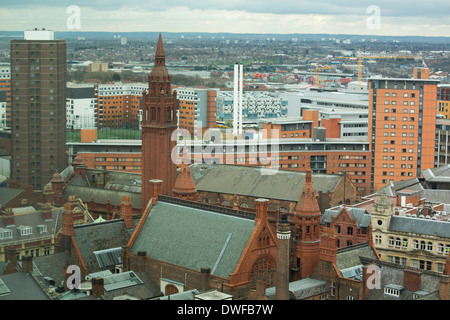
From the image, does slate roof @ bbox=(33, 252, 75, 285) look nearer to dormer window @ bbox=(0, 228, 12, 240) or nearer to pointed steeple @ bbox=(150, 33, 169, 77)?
dormer window @ bbox=(0, 228, 12, 240)

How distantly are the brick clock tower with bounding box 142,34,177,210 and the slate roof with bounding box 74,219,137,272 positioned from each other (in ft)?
42.5

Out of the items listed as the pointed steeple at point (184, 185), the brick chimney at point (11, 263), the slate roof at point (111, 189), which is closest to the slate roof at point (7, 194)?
the slate roof at point (111, 189)

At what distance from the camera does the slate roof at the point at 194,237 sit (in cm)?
7488

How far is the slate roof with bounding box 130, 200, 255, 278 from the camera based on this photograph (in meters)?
74.9

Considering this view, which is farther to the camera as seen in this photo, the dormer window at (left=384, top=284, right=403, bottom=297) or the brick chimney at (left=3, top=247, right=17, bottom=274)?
the brick chimney at (left=3, top=247, right=17, bottom=274)

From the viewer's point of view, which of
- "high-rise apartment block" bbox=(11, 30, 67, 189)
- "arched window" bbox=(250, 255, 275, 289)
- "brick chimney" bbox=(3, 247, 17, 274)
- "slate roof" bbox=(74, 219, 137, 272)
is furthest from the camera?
"high-rise apartment block" bbox=(11, 30, 67, 189)

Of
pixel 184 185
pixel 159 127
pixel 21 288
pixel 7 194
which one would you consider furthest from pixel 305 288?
pixel 7 194

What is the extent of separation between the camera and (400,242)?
318 ft

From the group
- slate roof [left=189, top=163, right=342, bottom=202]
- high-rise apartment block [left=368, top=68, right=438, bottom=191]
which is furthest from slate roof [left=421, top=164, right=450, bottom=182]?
high-rise apartment block [left=368, top=68, right=438, bottom=191]

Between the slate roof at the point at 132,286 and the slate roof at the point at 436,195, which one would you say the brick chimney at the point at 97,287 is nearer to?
the slate roof at the point at 132,286

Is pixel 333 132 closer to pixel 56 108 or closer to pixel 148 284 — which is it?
pixel 56 108

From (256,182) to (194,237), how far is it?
34.8 m

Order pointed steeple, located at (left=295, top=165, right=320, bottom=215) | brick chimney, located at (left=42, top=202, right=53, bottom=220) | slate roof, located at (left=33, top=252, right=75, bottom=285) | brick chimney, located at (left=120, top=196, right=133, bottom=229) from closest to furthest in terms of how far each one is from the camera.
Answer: slate roof, located at (left=33, top=252, right=75, bottom=285) → pointed steeple, located at (left=295, top=165, right=320, bottom=215) → brick chimney, located at (left=120, top=196, right=133, bottom=229) → brick chimney, located at (left=42, top=202, right=53, bottom=220)

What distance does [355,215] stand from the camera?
330ft
